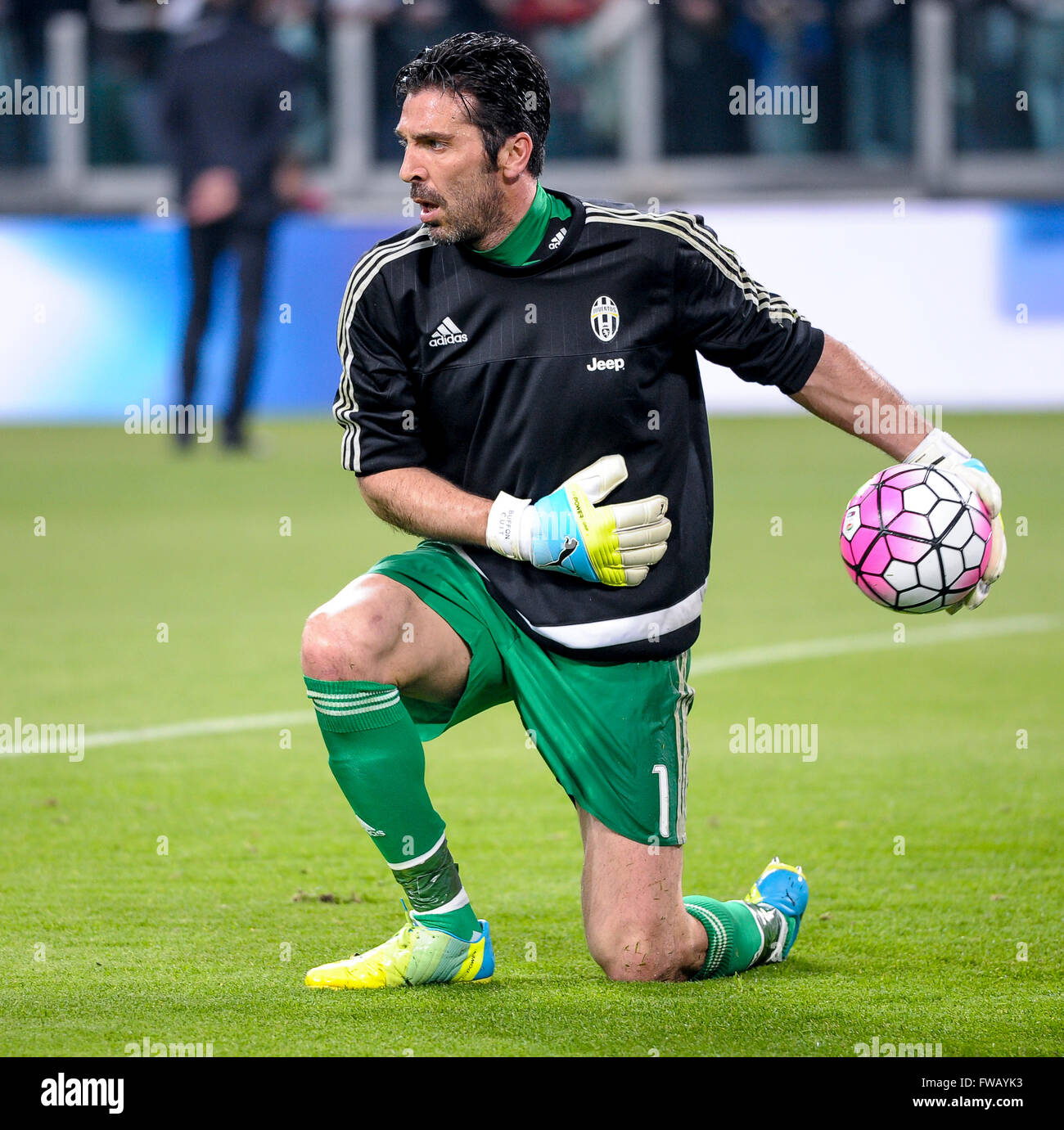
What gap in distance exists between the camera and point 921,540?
4070mm

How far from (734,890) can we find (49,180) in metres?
16.2

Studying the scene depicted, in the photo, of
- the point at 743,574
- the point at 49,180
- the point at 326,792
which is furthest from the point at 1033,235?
the point at 326,792

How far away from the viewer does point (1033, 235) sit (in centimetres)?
1574

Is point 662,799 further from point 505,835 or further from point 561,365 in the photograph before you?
point 505,835

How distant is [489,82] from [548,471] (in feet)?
2.72

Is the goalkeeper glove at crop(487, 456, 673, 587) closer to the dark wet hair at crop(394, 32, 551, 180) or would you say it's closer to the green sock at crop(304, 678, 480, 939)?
the green sock at crop(304, 678, 480, 939)

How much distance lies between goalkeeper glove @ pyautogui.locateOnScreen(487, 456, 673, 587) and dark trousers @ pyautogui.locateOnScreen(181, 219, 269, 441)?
34.2 ft

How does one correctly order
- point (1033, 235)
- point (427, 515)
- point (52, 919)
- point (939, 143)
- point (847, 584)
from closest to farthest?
point (427, 515), point (52, 919), point (847, 584), point (1033, 235), point (939, 143)

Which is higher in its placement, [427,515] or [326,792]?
[427,515]

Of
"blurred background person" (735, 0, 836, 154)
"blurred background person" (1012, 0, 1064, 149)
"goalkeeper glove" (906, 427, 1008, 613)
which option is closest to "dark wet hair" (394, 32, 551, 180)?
"goalkeeper glove" (906, 427, 1008, 613)

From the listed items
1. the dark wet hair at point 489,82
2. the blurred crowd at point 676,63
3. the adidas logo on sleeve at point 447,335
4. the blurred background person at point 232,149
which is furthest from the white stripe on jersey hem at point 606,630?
the blurred crowd at point 676,63

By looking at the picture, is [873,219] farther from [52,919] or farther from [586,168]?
[52,919]

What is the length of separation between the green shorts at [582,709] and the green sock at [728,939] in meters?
0.17

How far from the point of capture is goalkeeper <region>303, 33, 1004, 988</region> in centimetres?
395
